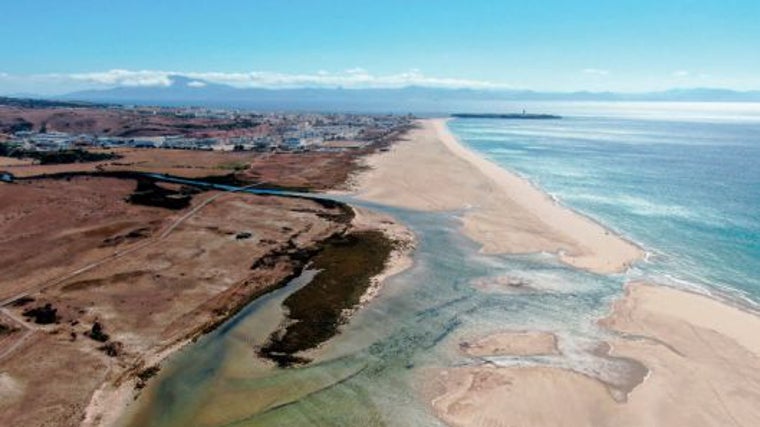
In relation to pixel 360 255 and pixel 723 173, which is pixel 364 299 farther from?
pixel 723 173

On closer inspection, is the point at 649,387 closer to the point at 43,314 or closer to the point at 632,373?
the point at 632,373

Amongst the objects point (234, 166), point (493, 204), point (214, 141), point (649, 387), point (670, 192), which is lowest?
point (649, 387)

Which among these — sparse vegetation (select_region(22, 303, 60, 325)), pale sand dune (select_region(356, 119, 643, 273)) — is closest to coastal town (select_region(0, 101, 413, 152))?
pale sand dune (select_region(356, 119, 643, 273))

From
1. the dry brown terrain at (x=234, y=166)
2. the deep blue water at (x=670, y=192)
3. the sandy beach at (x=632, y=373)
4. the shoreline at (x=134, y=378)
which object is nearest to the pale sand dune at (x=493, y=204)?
the sandy beach at (x=632, y=373)

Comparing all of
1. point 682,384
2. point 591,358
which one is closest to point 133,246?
point 591,358

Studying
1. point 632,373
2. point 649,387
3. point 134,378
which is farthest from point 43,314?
point 649,387

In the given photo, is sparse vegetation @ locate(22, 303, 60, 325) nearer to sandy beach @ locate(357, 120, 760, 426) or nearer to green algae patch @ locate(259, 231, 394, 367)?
green algae patch @ locate(259, 231, 394, 367)

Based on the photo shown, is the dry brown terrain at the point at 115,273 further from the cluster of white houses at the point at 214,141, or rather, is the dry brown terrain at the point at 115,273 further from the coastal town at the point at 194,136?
the coastal town at the point at 194,136
